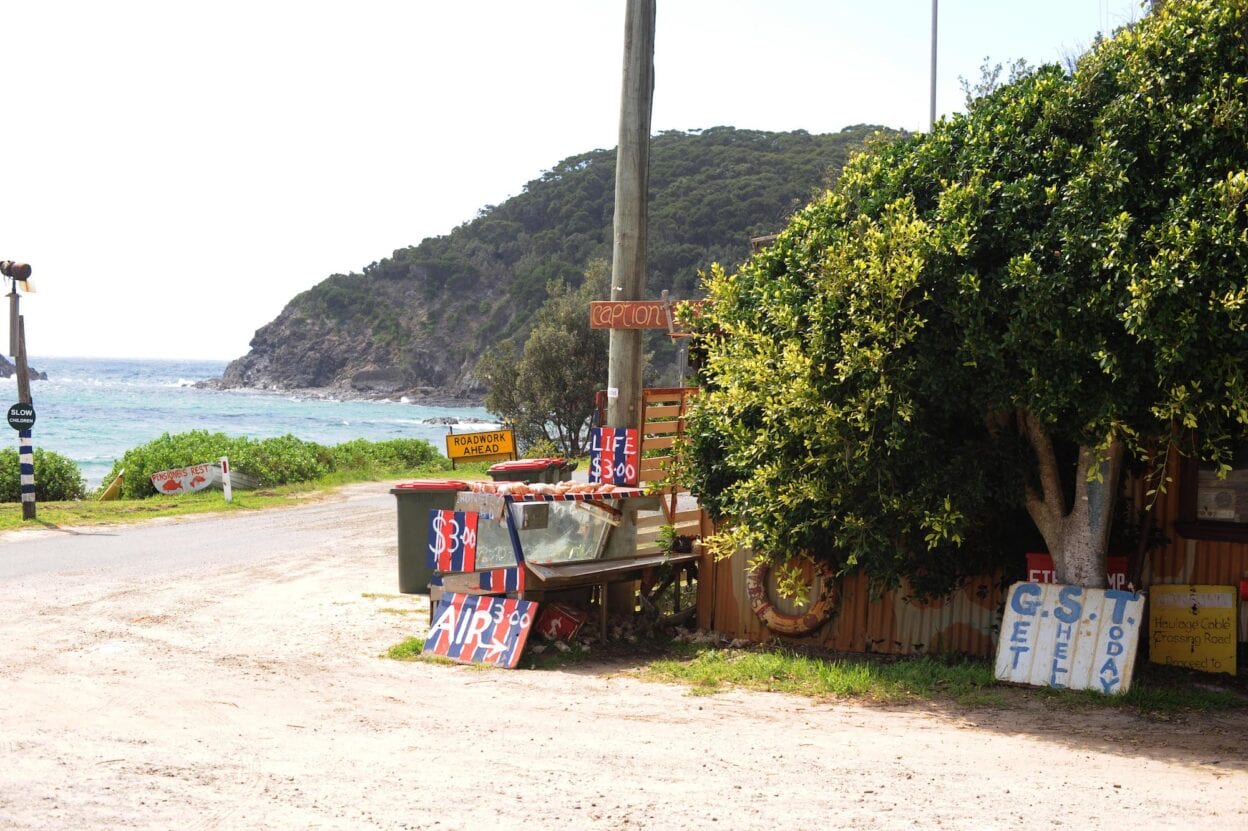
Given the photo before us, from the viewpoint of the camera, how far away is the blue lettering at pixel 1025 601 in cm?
930

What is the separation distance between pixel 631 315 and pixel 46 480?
764 inches

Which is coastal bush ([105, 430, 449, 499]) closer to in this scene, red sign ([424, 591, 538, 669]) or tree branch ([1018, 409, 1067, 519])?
red sign ([424, 591, 538, 669])

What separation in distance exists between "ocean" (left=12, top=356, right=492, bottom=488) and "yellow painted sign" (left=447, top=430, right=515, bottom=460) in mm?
31453

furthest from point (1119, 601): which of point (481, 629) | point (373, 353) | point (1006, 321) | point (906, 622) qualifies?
point (373, 353)

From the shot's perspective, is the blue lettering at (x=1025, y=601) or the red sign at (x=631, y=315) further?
the red sign at (x=631, y=315)

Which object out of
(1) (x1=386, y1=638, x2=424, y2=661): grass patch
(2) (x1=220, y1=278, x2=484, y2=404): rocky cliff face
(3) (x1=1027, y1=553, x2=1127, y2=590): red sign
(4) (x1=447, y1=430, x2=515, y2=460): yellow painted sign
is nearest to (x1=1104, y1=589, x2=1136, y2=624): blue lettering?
(3) (x1=1027, y1=553, x2=1127, y2=590): red sign

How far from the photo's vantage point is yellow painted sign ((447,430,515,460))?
16141 millimetres

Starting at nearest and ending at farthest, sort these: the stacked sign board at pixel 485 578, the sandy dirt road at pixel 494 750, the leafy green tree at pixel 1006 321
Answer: the sandy dirt road at pixel 494 750
the leafy green tree at pixel 1006 321
the stacked sign board at pixel 485 578

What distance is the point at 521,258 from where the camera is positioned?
100125 millimetres

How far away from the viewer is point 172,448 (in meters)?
28.5

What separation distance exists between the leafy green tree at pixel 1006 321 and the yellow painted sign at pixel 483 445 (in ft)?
21.1

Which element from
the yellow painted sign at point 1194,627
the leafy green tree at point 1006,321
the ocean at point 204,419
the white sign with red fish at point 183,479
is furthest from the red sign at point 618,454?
the ocean at point 204,419

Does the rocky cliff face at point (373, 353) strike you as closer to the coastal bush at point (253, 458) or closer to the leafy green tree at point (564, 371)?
the leafy green tree at point (564, 371)

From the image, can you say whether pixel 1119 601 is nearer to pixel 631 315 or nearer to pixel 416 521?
pixel 631 315
